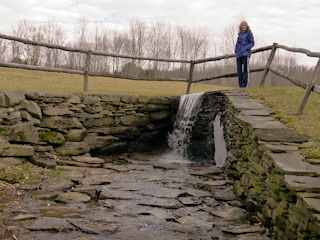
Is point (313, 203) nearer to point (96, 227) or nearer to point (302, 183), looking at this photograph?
point (302, 183)

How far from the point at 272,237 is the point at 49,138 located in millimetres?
6120

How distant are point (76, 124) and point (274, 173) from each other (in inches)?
244

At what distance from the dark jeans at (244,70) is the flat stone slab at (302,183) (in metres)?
6.32

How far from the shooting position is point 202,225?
14.0 ft

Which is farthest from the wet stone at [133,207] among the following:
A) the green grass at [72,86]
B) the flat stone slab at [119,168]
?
the green grass at [72,86]

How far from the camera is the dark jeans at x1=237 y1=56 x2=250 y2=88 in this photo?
925 cm

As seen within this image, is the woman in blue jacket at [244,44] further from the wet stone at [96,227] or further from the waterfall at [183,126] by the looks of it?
the wet stone at [96,227]

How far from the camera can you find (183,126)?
982cm

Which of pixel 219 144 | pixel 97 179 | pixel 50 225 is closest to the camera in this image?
pixel 50 225

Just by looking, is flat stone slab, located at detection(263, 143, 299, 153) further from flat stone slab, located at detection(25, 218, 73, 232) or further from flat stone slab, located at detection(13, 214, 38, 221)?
flat stone slab, located at detection(13, 214, 38, 221)

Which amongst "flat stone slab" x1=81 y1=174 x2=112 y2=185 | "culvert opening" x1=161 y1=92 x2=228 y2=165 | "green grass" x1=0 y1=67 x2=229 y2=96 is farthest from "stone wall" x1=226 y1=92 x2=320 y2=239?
"green grass" x1=0 y1=67 x2=229 y2=96

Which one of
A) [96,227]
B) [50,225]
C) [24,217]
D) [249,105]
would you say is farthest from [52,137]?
[249,105]

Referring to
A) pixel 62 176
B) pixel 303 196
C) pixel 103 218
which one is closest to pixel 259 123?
pixel 303 196

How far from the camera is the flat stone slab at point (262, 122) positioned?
5285 mm
